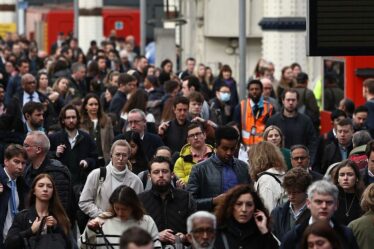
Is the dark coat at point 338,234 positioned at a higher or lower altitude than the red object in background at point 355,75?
lower

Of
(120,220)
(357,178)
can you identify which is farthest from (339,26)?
(120,220)

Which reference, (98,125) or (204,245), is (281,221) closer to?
(204,245)

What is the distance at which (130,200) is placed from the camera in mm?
12703

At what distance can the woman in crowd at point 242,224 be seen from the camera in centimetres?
1200

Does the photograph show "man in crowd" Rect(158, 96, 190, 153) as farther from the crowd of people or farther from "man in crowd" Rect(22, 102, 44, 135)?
"man in crowd" Rect(22, 102, 44, 135)

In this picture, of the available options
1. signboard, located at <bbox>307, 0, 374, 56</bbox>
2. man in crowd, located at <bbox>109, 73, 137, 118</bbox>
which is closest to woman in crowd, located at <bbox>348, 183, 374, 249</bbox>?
signboard, located at <bbox>307, 0, 374, 56</bbox>

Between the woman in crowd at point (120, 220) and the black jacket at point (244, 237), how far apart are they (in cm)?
80

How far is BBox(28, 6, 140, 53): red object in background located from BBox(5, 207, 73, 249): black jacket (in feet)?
143

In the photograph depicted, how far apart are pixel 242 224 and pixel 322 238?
1455mm

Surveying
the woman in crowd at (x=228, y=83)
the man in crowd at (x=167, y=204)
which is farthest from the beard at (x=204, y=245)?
the woman in crowd at (x=228, y=83)

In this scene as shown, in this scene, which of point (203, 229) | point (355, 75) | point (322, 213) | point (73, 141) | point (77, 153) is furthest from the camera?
point (355, 75)

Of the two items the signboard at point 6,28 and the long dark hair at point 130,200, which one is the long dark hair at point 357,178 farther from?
the signboard at point 6,28

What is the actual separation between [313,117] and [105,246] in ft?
40.1

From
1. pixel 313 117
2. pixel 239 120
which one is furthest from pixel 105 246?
pixel 313 117
